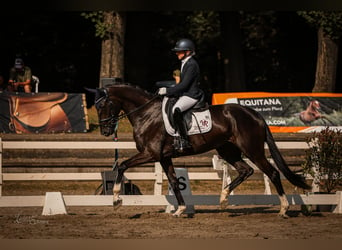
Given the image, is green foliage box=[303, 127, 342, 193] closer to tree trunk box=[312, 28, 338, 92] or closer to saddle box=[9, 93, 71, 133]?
saddle box=[9, 93, 71, 133]

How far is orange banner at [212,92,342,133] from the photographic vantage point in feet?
58.5

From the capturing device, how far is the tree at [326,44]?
2217cm

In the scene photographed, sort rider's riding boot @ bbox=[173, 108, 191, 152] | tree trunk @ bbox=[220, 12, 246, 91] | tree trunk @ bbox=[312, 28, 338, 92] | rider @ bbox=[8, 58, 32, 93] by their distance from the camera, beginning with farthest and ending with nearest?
tree trunk @ bbox=[220, 12, 246, 91]
tree trunk @ bbox=[312, 28, 338, 92]
rider @ bbox=[8, 58, 32, 93]
rider's riding boot @ bbox=[173, 108, 191, 152]

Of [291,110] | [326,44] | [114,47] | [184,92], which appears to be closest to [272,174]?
[184,92]

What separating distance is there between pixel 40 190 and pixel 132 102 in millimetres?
5419

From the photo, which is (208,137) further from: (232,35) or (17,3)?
(232,35)

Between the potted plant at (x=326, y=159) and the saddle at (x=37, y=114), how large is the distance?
821cm

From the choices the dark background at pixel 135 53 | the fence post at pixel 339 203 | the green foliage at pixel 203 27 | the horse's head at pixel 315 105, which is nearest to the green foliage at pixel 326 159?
the fence post at pixel 339 203

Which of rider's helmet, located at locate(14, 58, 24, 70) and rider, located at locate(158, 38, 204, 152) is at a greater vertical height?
rider's helmet, located at locate(14, 58, 24, 70)

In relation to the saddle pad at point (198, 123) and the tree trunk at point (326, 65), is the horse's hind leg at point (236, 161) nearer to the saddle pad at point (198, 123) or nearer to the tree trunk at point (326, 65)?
the saddle pad at point (198, 123)

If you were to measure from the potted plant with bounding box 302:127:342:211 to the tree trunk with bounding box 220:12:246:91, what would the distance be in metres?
13.9

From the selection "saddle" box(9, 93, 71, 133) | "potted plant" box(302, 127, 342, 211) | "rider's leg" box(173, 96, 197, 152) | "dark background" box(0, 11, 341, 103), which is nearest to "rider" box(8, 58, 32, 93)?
"saddle" box(9, 93, 71, 133)

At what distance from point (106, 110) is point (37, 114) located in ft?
25.0

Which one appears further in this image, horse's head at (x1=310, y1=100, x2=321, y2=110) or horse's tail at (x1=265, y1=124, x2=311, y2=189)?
horse's head at (x1=310, y1=100, x2=321, y2=110)
